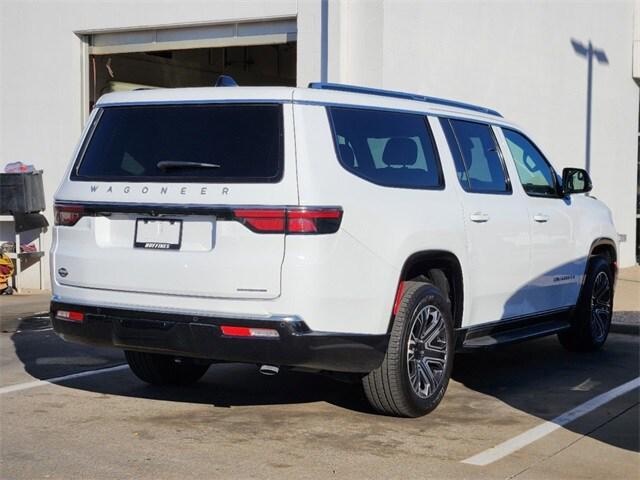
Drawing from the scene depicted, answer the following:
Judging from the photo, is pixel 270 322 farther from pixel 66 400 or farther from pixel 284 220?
pixel 66 400

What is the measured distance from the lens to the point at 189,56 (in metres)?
18.1

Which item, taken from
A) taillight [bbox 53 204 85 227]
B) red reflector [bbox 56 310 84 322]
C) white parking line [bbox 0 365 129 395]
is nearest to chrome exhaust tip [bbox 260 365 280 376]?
red reflector [bbox 56 310 84 322]

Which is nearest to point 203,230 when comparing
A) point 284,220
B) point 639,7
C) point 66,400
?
point 284,220

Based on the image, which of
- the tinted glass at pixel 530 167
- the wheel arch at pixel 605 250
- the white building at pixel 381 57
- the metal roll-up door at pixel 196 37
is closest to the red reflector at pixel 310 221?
the tinted glass at pixel 530 167

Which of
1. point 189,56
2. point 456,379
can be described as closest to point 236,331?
point 456,379

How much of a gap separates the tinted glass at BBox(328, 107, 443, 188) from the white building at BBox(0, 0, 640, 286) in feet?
19.6

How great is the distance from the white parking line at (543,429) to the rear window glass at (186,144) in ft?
6.31

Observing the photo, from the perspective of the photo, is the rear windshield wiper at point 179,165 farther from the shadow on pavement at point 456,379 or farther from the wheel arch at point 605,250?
the wheel arch at point 605,250

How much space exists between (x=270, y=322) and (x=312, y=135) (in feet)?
3.56

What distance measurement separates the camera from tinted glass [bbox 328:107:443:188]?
6.23 m

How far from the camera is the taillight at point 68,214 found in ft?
21.0

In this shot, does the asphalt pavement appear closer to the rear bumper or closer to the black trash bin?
the rear bumper

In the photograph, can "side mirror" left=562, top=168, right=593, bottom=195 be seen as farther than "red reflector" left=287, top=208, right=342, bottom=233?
Yes

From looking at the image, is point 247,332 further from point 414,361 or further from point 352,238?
point 414,361
